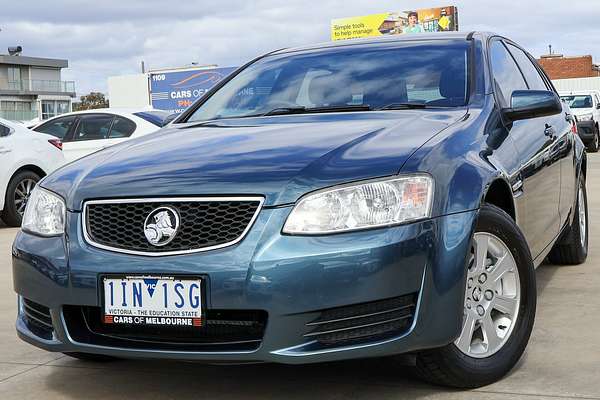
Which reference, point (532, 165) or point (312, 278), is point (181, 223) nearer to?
point (312, 278)

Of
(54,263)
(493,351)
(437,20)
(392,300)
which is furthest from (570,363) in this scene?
(437,20)

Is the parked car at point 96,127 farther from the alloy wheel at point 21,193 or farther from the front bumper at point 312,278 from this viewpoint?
the front bumper at point 312,278

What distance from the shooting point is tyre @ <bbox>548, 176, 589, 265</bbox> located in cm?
579

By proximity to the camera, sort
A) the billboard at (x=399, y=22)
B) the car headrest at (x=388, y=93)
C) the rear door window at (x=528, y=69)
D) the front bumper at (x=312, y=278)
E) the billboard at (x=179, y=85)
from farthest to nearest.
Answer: the billboard at (x=399, y=22), the billboard at (x=179, y=85), the rear door window at (x=528, y=69), the car headrest at (x=388, y=93), the front bumper at (x=312, y=278)

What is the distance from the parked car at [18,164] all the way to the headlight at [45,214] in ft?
21.4

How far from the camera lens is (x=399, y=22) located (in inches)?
2148

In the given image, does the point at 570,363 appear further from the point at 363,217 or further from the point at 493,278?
the point at 363,217

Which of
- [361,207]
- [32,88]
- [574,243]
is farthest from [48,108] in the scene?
[361,207]

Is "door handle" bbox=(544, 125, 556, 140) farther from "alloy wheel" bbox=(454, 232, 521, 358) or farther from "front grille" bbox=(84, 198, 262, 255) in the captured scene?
"front grille" bbox=(84, 198, 262, 255)

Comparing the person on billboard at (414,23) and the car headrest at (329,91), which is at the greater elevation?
the person on billboard at (414,23)

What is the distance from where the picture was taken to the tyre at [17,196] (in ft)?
32.3

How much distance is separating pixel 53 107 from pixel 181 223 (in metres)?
81.0

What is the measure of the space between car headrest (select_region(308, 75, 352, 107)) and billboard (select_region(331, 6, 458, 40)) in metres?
45.0

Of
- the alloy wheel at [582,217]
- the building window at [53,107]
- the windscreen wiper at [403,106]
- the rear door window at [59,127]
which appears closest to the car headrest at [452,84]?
the windscreen wiper at [403,106]
